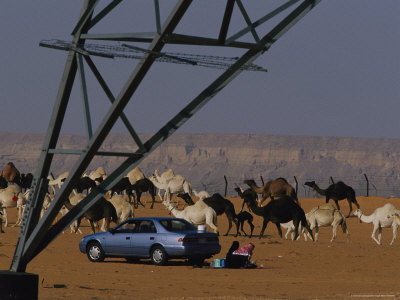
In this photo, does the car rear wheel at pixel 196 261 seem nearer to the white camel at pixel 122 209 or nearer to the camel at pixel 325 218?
the camel at pixel 325 218

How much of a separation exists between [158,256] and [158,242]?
44 centimetres

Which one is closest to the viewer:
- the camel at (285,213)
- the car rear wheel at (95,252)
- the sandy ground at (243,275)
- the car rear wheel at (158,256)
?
the sandy ground at (243,275)

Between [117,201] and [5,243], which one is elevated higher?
[117,201]

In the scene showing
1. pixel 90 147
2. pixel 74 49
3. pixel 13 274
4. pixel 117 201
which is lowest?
pixel 13 274

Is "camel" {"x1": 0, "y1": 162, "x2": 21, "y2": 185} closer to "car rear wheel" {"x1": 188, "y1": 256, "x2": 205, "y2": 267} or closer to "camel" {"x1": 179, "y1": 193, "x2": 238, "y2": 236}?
"camel" {"x1": 179, "y1": 193, "x2": 238, "y2": 236}

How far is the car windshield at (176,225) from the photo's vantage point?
28.2m

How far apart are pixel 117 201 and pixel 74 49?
28.4 meters

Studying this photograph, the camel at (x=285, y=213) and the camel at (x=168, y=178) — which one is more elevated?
the camel at (x=168, y=178)

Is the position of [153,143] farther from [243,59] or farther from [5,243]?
[5,243]

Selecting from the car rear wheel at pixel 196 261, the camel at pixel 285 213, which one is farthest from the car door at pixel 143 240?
the camel at pixel 285 213

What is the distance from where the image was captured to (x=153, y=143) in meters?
15.1

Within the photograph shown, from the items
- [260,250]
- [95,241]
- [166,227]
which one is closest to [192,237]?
[166,227]

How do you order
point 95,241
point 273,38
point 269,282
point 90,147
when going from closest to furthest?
point 90,147 → point 273,38 → point 269,282 → point 95,241

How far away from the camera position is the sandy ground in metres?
21.1
